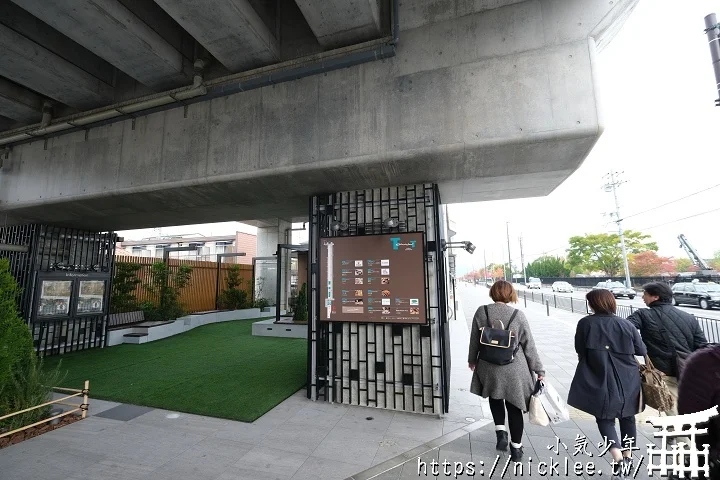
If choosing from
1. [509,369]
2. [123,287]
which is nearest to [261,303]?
[123,287]

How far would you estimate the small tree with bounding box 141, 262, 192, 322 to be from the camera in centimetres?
1113

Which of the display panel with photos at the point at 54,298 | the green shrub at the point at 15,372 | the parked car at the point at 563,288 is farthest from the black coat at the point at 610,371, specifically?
the parked car at the point at 563,288

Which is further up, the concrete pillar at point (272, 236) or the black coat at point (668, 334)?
the concrete pillar at point (272, 236)

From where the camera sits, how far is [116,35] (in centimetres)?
384

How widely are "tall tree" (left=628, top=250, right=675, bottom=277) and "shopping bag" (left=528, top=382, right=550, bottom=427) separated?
50325 millimetres

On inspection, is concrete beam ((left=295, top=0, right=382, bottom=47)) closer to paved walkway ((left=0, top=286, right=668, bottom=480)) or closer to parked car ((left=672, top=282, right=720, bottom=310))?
paved walkway ((left=0, top=286, right=668, bottom=480))

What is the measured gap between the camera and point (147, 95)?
4973mm

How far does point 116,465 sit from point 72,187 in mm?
4500

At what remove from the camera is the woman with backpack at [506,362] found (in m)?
3.19

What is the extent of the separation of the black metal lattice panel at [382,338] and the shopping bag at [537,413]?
4.56ft

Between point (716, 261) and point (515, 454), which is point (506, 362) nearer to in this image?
point (515, 454)

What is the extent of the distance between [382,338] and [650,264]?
A: 50870 mm

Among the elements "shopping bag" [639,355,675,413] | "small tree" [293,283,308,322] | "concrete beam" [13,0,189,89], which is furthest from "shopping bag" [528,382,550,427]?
"small tree" [293,283,308,322]

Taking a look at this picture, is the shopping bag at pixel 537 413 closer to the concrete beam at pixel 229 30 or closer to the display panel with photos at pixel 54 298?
the concrete beam at pixel 229 30
